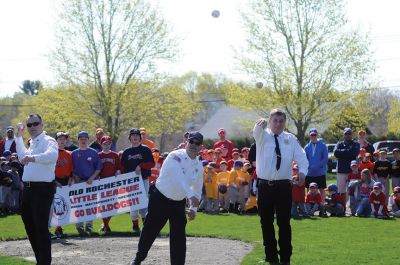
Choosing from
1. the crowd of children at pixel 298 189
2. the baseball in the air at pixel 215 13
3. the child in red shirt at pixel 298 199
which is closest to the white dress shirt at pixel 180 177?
the crowd of children at pixel 298 189

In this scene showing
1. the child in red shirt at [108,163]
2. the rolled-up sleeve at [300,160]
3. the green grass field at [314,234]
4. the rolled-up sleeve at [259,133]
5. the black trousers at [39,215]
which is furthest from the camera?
the child in red shirt at [108,163]

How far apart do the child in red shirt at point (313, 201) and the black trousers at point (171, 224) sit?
8.92 metres

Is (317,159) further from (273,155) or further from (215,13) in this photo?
(215,13)

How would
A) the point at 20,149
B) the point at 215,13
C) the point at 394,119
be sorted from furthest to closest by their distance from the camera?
the point at 394,119, the point at 215,13, the point at 20,149

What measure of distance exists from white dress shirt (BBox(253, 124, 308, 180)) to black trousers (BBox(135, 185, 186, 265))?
→ 4.79 ft

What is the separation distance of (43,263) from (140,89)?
33.4 meters

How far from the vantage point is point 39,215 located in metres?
9.38

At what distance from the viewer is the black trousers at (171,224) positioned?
30.4 feet

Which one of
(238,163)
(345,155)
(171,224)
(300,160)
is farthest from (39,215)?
(345,155)

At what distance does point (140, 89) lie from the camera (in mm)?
42531

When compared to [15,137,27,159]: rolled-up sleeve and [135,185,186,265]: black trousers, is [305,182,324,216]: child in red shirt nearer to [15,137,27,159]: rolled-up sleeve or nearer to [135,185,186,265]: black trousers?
[135,185,186,265]: black trousers

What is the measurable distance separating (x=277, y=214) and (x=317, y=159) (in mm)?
7718

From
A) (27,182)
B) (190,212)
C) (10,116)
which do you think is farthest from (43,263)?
(10,116)

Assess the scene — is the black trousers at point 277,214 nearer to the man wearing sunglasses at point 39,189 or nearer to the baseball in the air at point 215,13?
the man wearing sunglasses at point 39,189
